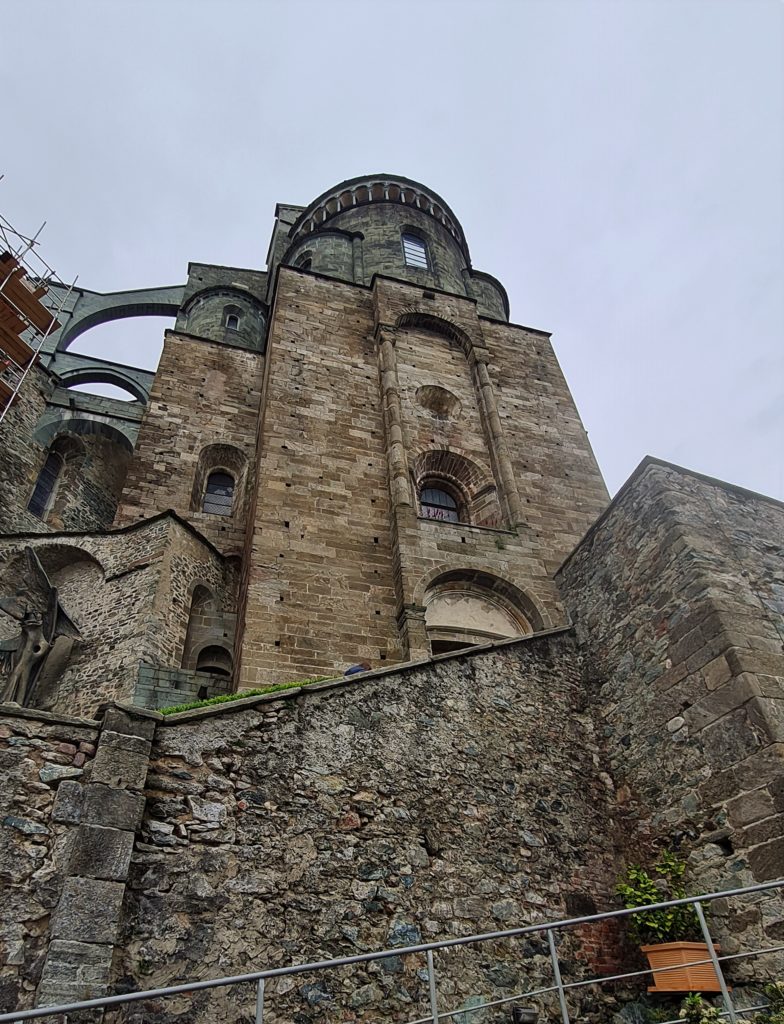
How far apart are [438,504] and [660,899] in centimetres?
980

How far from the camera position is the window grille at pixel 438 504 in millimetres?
14695

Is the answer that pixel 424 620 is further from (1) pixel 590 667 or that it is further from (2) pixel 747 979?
(2) pixel 747 979

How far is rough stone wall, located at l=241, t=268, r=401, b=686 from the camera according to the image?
35.0ft

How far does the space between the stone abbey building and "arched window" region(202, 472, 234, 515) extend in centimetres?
6

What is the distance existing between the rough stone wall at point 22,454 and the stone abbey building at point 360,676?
0.08 m

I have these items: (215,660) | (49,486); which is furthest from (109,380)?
(215,660)

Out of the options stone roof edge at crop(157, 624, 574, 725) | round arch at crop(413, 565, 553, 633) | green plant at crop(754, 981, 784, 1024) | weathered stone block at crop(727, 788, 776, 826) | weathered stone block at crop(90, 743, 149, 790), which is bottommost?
green plant at crop(754, 981, 784, 1024)

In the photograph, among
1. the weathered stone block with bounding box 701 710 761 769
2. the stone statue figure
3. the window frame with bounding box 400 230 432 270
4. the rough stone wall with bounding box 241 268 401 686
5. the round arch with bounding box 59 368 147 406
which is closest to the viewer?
the weathered stone block with bounding box 701 710 761 769

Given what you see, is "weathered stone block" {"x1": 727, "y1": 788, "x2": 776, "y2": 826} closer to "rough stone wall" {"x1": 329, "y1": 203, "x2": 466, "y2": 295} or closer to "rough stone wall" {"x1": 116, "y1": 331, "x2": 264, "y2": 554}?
"rough stone wall" {"x1": 116, "y1": 331, "x2": 264, "y2": 554}

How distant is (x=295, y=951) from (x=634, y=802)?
378 centimetres

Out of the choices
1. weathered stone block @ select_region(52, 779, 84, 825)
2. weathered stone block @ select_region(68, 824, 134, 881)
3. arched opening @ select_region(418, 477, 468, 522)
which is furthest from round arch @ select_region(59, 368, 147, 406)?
weathered stone block @ select_region(68, 824, 134, 881)

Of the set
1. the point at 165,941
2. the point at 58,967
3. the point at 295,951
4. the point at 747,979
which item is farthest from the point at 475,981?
the point at 58,967

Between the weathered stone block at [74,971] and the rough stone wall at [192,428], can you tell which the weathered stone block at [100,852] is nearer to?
the weathered stone block at [74,971]

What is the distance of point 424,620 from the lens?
37.0ft
